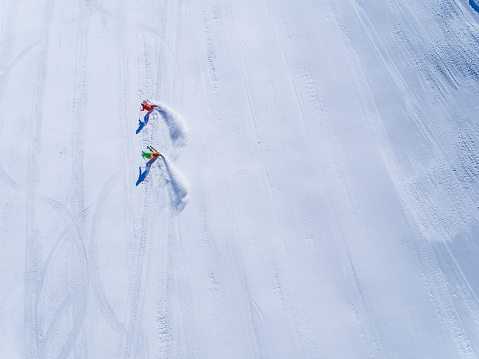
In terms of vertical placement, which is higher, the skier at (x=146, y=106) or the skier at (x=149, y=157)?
the skier at (x=146, y=106)

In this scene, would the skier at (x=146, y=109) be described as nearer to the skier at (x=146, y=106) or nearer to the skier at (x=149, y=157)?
the skier at (x=146, y=106)

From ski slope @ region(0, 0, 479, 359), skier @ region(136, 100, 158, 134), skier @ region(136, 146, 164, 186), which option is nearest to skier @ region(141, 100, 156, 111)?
skier @ region(136, 100, 158, 134)

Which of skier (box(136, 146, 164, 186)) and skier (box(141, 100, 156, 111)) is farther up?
skier (box(141, 100, 156, 111))

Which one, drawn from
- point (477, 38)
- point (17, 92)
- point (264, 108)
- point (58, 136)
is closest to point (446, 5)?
point (477, 38)

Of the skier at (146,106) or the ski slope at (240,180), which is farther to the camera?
the skier at (146,106)

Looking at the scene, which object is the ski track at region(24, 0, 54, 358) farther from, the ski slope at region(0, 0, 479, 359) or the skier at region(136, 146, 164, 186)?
the skier at region(136, 146, 164, 186)

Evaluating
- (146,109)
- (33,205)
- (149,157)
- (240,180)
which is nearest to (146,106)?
(146,109)

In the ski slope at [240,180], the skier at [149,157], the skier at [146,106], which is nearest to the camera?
the ski slope at [240,180]

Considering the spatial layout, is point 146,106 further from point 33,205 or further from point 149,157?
point 33,205

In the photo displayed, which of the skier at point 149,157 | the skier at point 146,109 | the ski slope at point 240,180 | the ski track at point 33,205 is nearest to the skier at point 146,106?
the skier at point 146,109
